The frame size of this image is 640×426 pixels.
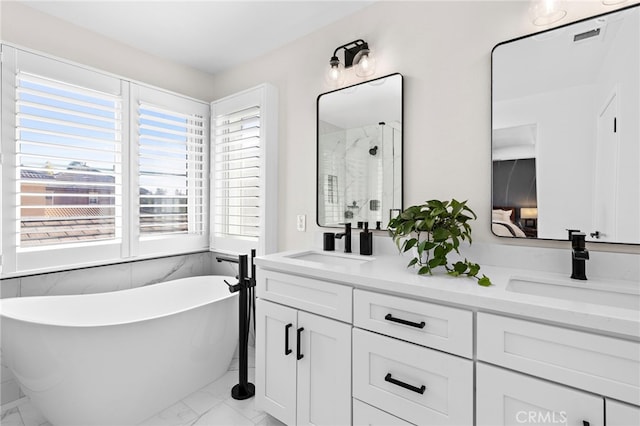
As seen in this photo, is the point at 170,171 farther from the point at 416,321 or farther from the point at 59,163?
the point at 416,321

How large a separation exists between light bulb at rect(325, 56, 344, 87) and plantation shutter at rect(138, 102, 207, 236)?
138 cm

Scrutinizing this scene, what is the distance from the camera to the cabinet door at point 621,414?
84cm

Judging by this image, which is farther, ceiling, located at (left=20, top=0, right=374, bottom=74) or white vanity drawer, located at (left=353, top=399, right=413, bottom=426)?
ceiling, located at (left=20, top=0, right=374, bottom=74)

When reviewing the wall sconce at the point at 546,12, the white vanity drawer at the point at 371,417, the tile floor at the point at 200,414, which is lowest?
the tile floor at the point at 200,414

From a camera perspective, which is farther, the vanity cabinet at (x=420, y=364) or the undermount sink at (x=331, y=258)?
the undermount sink at (x=331, y=258)

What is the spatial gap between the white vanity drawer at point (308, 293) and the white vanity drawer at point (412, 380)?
0.13 m

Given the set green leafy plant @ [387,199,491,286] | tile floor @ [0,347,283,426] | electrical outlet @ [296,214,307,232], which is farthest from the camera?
electrical outlet @ [296,214,307,232]

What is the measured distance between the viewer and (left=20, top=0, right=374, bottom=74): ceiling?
6.55ft

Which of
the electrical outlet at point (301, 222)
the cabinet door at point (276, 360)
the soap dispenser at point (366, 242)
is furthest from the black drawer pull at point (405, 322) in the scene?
the electrical outlet at point (301, 222)

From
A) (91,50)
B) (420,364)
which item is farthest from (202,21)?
(420,364)

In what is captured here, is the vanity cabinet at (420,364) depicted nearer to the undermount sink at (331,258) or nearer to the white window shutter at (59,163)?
the undermount sink at (331,258)

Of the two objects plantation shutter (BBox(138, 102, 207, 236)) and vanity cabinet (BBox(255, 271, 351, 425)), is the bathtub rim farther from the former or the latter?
vanity cabinet (BBox(255, 271, 351, 425))

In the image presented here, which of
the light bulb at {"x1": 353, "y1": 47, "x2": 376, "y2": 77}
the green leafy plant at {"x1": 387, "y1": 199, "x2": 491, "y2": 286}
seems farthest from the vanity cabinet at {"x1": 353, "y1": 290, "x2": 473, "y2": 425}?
the light bulb at {"x1": 353, "y1": 47, "x2": 376, "y2": 77}

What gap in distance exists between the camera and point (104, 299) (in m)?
2.23
